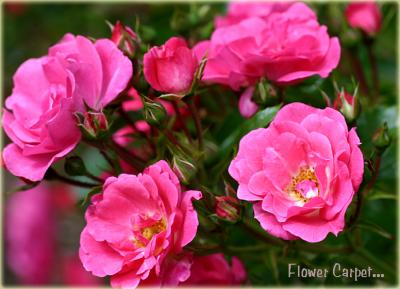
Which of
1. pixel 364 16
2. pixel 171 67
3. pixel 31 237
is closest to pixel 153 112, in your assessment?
pixel 171 67

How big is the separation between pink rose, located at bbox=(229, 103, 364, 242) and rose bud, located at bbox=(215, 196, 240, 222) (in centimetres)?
3

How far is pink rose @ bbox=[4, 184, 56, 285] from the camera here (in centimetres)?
171

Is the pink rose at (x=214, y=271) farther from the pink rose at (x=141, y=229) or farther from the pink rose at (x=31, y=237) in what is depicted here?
the pink rose at (x=31, y=237)

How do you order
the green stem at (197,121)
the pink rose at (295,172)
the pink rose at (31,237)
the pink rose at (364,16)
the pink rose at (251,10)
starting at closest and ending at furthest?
the pink rose at (295,172) < the green stem at (197,121) < the pink rose at (251,10) < the pink rose at (364,16) < the pink rose at (31,237)

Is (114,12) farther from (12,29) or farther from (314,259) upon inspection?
(314,259)

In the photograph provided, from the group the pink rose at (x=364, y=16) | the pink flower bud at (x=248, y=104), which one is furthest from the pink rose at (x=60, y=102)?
the pink rose at (x=364, y=16)

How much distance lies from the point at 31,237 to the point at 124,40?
1.03m

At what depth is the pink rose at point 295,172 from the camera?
671 mm

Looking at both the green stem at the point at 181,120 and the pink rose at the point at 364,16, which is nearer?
the green stem at the point at 181,120

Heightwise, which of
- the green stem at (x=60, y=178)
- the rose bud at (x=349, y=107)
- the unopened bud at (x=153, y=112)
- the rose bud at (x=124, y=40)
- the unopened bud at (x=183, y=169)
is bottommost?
the green stem at (x=60, y=178)

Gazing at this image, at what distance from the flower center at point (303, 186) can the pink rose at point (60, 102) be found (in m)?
0.20

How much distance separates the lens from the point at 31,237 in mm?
1739

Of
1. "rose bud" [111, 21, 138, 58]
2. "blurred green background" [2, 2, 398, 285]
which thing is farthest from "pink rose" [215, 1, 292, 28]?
"rose bud" [111, 21, 138, 58]

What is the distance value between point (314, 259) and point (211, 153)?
173 mm
